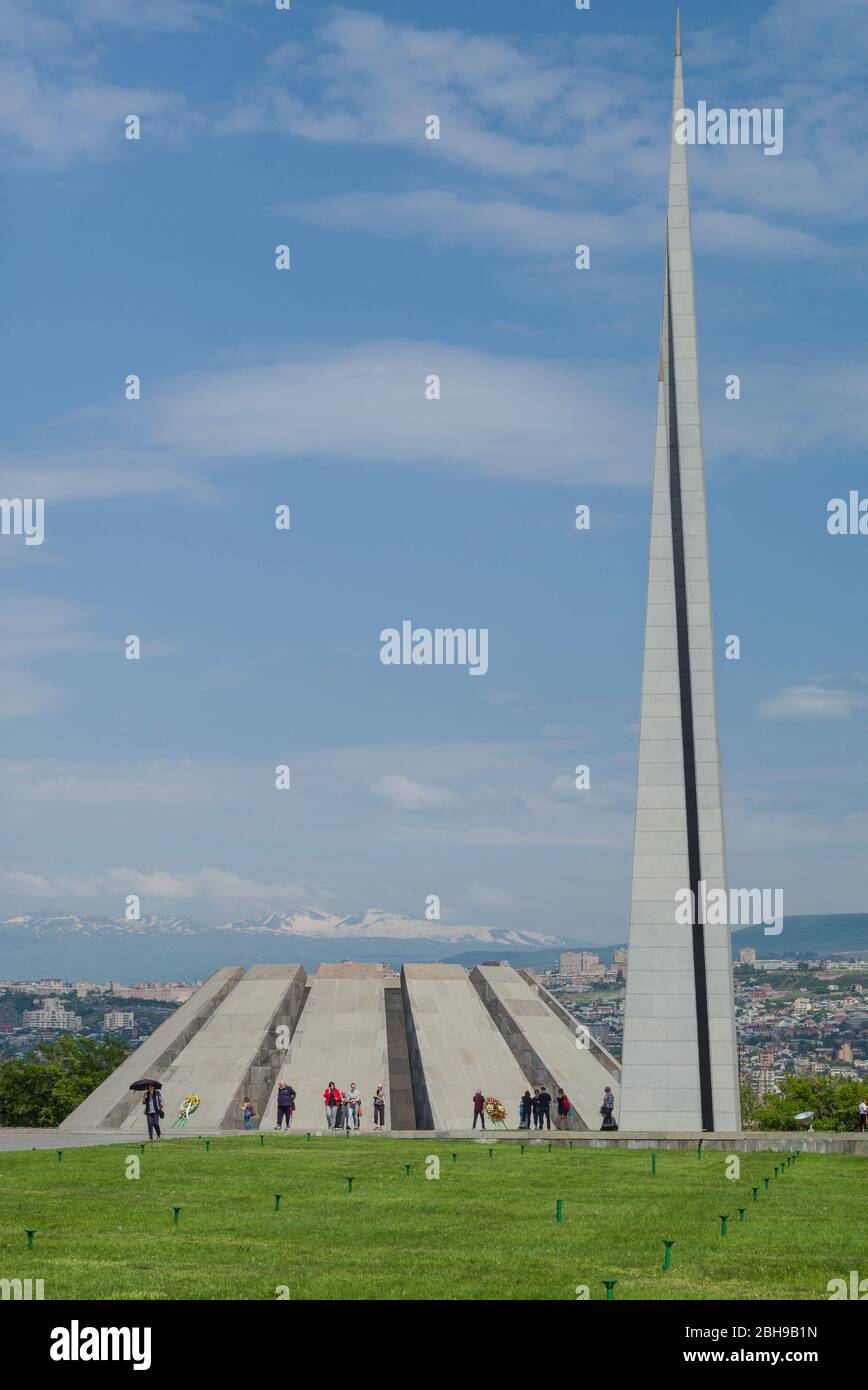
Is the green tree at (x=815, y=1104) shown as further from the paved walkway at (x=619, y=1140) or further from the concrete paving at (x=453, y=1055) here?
Result: the paved walkway at (x=619, y=1140)

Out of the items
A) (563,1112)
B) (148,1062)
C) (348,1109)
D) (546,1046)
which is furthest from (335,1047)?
(563,1112)

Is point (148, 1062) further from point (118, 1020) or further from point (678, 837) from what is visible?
point (118, 1020)

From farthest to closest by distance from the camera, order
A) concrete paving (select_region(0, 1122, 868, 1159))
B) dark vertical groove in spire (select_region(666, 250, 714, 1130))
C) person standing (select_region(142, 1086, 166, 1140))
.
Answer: dark vertical groove in spire (select_region(666, 250, 714, 1130))
person standing (select_region(142, 1086, 166, 1140))
concrete paving (select_region(0, 1122, 868, 1159))

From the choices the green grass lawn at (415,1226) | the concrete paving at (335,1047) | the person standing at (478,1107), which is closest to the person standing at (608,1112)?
the person standing at (478,1107)

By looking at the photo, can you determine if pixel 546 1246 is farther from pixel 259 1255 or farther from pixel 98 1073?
pixel 98 1073

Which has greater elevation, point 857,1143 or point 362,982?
point 362,982

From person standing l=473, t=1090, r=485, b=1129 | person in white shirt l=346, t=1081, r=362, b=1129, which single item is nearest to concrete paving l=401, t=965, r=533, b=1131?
person standing l=473, t=1090, r=485, b=1129

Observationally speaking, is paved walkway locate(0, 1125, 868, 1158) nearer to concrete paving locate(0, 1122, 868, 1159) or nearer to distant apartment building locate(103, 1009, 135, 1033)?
concrete paving locate(0, 1122, 868, 1159)
